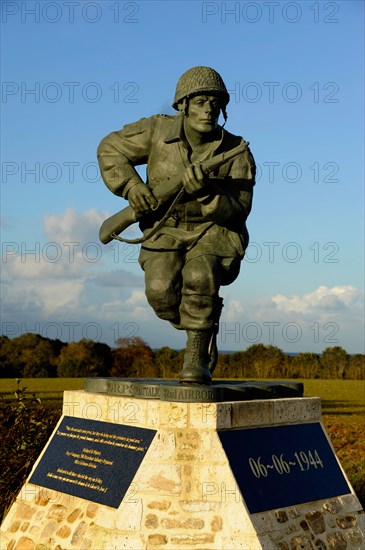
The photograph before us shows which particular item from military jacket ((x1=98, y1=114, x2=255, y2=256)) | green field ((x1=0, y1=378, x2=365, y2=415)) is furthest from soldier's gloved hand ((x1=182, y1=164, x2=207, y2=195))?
green field ((x1=0, y1=378, x2=365, y2=415))

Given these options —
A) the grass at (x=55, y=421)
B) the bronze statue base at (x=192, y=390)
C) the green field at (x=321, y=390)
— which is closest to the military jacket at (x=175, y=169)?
the bronze statue base at (x=192, y=390)

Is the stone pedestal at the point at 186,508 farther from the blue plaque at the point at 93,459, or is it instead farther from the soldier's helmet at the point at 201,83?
the soldier's helmet at the point at 201,83

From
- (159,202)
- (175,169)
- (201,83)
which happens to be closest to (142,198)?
(159,202)

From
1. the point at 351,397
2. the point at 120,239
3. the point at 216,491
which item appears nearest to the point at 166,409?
the point at 216,491

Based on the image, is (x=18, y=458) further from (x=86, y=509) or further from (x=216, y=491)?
(x=216, y=491)

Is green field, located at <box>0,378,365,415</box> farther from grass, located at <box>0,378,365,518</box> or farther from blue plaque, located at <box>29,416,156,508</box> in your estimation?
blue plaque, located at <box>29,416,156,508</box>

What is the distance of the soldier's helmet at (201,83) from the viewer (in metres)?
4.88

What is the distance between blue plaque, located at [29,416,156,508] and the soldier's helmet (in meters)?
2.39

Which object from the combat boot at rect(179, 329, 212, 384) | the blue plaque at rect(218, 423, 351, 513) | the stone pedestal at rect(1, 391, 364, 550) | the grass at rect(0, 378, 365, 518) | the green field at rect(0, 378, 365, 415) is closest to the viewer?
the stone pedestal at rect(1, 391, 364, 550)

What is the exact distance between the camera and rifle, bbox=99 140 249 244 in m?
4.71

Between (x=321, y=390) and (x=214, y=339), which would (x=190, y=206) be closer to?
(x=214, y=339)

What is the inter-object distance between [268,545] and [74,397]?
6.00 ft

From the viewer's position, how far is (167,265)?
506 cm

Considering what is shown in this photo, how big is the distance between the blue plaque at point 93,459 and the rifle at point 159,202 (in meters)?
1.41
